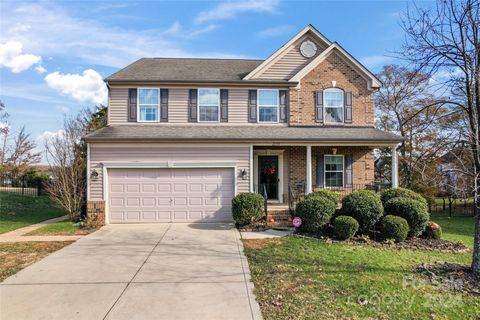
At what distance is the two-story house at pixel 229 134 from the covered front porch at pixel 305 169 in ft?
0.15

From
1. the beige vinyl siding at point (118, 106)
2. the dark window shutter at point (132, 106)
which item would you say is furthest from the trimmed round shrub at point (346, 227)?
the beige vinyl siding at point (118, 106)

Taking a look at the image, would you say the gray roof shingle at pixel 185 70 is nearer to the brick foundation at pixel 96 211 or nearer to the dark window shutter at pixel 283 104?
the dark window shutter at pixel 283 104

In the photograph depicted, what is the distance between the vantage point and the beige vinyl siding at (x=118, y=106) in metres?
13.4

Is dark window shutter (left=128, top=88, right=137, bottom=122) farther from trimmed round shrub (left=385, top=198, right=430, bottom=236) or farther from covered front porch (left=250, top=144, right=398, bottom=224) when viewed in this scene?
trimmed round shrub (left=385, top=198, right=430, bottom=236)

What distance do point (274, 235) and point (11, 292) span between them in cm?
685

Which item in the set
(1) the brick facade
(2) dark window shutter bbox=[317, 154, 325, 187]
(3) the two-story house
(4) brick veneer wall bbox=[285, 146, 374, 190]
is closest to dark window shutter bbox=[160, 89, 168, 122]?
(3) the two-story house

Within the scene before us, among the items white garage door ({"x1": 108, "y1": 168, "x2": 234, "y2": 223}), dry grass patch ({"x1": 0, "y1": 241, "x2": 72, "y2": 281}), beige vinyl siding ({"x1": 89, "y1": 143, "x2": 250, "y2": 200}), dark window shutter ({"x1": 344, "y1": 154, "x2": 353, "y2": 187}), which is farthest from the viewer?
dark window shutter ({"x1": 344, "y1": 154, "x2": 353, "y2": 187})

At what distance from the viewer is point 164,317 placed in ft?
14.5

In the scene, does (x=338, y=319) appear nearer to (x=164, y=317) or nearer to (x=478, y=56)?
(x=164, y=317)

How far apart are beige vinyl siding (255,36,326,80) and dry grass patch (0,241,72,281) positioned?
34.2 feet

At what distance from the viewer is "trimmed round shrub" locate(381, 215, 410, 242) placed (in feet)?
29.4

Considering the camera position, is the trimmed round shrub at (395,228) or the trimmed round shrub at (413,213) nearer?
the trimmed round shrub at (395,228)

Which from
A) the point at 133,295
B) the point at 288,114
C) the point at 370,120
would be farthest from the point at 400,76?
the point at 133,295

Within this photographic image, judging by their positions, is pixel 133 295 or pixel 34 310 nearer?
pixel 34 310
